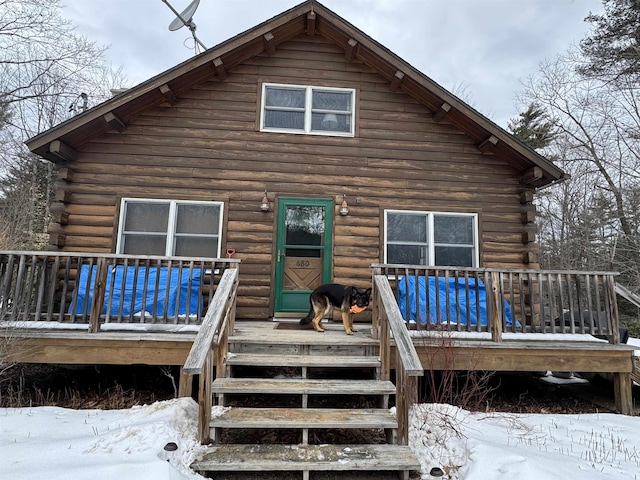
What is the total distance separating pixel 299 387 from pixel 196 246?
3.84 metres

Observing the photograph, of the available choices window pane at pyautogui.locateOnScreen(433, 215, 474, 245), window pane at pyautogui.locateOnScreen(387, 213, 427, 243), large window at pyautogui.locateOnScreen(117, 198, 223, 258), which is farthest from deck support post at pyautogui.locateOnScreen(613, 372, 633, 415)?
large window at pyautogui.locateOnScreen(117, 198, 223, 258)

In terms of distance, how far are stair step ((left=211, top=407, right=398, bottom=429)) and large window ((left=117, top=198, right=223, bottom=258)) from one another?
3659 mm

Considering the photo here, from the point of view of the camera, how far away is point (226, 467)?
8.80ft

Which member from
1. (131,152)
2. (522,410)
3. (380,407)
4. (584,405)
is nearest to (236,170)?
(131,152)

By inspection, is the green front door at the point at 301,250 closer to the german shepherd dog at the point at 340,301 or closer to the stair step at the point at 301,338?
the german shepherd dog at the point at 340,301

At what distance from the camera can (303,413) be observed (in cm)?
329

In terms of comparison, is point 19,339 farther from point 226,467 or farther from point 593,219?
point 593,219

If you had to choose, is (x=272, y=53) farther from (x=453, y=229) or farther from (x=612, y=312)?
(x=612, y=312)

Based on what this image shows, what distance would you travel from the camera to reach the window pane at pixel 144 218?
6.40 m

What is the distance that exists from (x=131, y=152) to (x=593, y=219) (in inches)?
751

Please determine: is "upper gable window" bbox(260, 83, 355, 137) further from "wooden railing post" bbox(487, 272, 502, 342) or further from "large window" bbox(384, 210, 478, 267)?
"wooden railing post" bbox(487, 272, 502, 342)

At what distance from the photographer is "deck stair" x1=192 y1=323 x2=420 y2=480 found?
275 centimetres

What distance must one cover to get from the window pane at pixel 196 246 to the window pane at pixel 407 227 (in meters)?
3.34

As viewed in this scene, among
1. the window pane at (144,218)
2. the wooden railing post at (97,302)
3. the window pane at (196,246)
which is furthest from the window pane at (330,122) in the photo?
the wooden railing post at (97,302)
